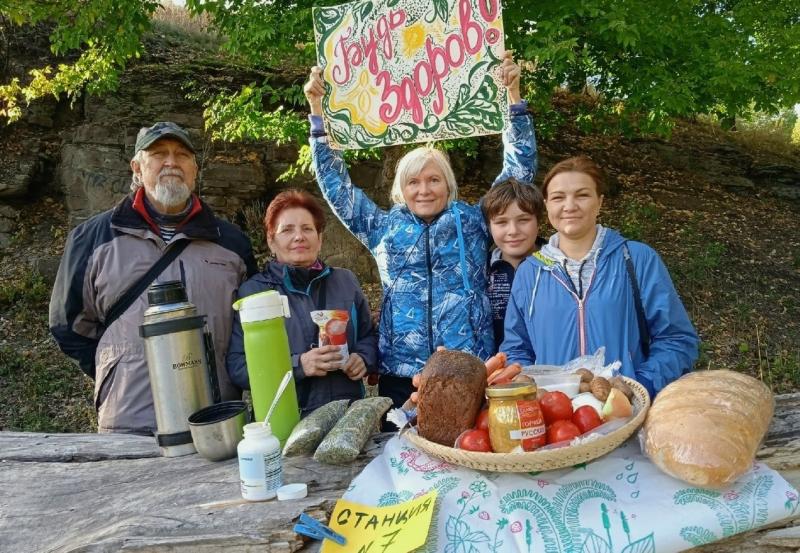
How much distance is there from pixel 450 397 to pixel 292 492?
1.99 feet

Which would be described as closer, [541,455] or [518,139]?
[541,455]

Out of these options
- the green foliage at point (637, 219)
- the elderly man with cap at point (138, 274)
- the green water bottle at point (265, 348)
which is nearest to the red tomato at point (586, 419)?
the green water bottle at point (265, 348)

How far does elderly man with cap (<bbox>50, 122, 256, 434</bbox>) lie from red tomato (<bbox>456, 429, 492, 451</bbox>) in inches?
63.1

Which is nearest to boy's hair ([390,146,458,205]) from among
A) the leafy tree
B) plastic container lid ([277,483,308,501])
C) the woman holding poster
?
the woman holding poster

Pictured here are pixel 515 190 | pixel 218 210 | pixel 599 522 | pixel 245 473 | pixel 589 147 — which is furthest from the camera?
pixel 589 147

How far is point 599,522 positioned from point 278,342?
1277 mm

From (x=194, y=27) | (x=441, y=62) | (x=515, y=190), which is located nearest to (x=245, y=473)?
(x=515, y=190)

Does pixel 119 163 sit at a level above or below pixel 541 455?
above

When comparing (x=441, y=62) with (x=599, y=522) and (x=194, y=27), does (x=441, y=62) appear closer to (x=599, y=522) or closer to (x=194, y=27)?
(x=599, y=522)

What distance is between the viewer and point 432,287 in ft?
10.5

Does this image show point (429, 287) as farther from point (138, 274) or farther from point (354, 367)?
point (138, 274)

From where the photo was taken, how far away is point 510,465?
181 centimetres

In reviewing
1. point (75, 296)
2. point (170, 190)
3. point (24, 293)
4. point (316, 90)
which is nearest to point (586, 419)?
point (170, 190)

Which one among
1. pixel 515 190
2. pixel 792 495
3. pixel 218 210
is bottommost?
pixel 792 495
